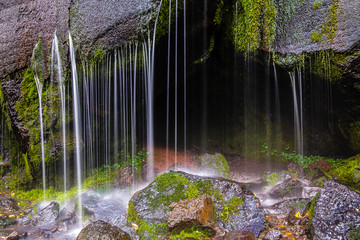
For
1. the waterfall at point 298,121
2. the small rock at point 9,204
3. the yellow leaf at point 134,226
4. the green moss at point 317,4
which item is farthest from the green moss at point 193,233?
the green moss at point 317,4

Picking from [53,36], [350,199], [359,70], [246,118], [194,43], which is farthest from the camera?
[246,118]

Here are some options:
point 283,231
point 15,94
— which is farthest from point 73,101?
point 283,231

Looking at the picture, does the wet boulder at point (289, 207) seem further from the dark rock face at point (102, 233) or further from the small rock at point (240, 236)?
the dark rock face at point (102, 233)

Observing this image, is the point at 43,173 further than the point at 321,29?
Yes

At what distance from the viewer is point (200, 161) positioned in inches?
295

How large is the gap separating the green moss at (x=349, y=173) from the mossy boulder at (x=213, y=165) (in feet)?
9.03

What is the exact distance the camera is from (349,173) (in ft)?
17.7

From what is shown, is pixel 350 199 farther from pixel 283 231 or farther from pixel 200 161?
pixel 200 161

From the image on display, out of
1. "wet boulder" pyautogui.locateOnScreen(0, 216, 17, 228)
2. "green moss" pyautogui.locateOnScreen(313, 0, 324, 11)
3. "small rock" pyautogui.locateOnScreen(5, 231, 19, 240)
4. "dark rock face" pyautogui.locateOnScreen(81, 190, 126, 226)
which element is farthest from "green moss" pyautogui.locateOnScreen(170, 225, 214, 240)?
"green moss" pyautogui.locateOnScreen(313, 0, 324, 11)

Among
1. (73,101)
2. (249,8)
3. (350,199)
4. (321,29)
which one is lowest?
(350,199)

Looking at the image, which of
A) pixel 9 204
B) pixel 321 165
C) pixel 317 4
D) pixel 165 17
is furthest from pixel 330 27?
pixel 9 204

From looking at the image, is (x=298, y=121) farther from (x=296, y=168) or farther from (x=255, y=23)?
(x=255, y=23)

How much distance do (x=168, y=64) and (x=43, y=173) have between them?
4.73m

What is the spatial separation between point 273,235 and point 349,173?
286cm
